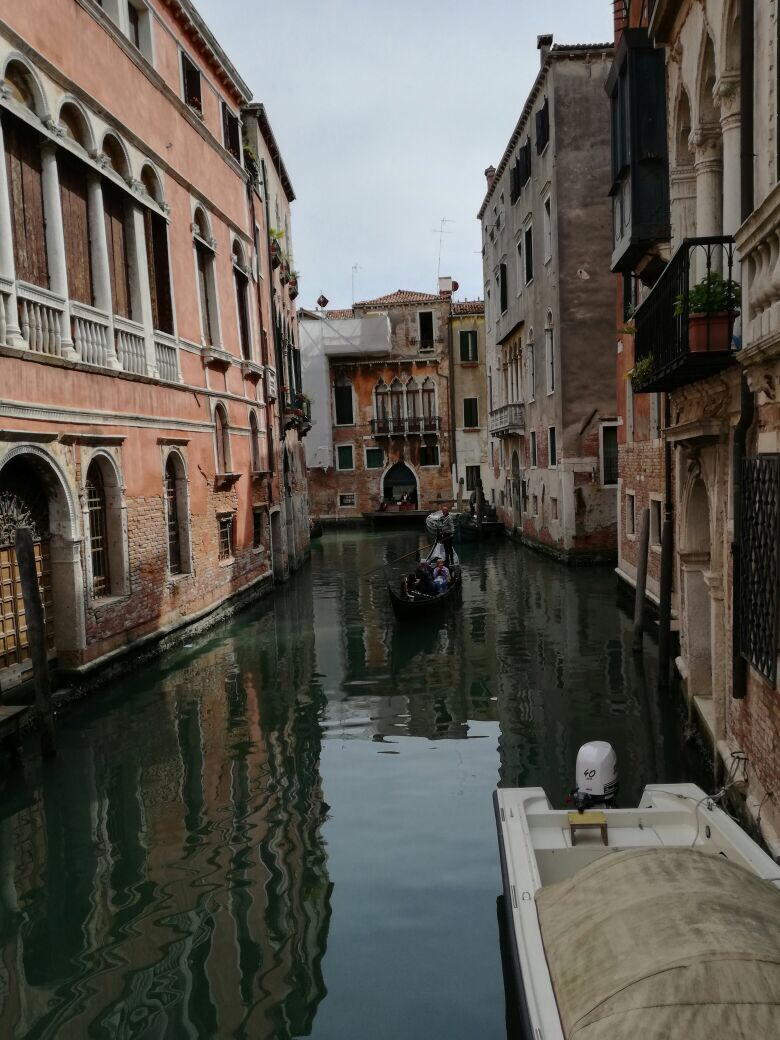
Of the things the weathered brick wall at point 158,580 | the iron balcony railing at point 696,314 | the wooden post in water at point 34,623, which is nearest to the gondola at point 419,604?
the weathered brick wall at point 158,580

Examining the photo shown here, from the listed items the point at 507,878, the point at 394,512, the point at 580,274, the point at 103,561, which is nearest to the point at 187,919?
the point at 507,878

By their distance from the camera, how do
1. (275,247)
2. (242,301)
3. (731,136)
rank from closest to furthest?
1. (731,136)
2. (242,301)
3. (275,247)

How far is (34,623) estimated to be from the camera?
264 inches

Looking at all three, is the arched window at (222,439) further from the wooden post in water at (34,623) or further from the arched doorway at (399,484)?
the arched doorway at (399,484)

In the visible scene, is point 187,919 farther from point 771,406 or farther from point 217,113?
point 217,113

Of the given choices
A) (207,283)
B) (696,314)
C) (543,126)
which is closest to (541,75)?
(543,126)

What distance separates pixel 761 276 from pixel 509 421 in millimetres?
18465

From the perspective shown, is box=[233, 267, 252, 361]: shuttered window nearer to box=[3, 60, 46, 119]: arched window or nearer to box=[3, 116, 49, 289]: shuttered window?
box=[3, 116, 49, 289]: shuttered window

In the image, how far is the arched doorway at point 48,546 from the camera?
781 cm

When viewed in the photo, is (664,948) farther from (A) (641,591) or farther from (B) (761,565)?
(A) (641,591)

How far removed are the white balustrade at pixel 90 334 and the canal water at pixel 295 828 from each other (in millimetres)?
3548

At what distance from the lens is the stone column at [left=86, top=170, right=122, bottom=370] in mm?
9477

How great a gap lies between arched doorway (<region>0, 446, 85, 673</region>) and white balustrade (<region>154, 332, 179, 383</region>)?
10.7ft

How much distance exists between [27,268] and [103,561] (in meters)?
3.26
